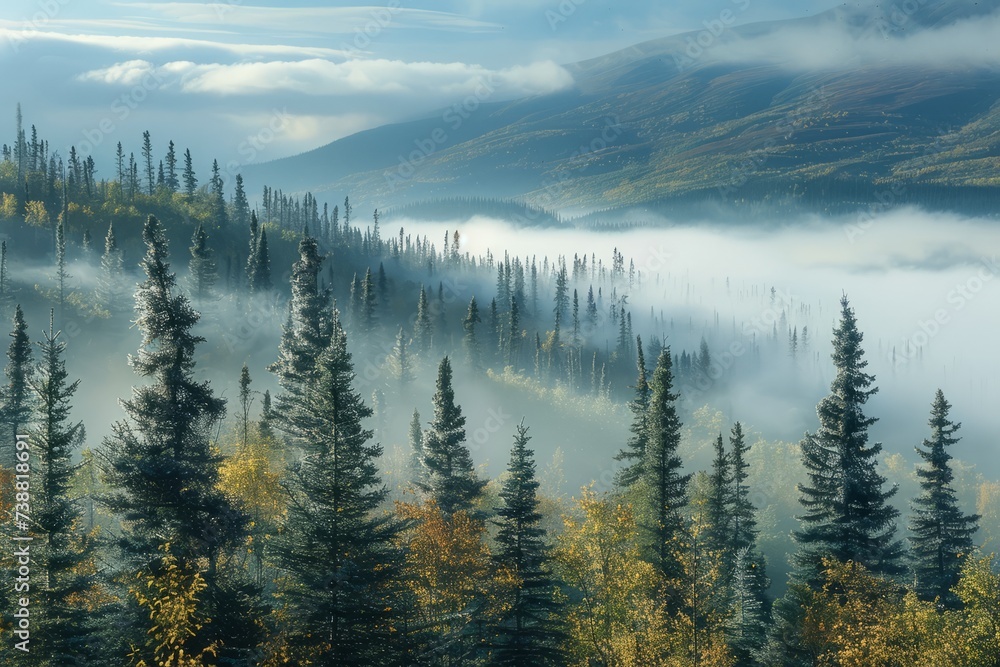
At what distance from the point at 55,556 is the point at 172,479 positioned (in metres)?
6.61

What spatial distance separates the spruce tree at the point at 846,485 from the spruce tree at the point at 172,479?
3473cm

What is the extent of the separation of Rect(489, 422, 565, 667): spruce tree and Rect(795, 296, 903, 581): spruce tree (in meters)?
18.0

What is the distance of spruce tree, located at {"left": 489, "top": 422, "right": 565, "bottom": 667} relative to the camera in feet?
137

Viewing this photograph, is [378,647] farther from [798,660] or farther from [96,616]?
[798,660]

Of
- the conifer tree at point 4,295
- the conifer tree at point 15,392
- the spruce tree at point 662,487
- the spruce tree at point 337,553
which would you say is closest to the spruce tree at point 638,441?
the spruce tree at point 662,487

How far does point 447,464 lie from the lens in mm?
55844

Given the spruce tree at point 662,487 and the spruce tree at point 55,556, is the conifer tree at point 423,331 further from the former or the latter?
the spruce tree at point 55,556

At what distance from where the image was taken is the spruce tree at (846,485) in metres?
50.9

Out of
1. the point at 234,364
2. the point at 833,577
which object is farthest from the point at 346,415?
the point at 234,364

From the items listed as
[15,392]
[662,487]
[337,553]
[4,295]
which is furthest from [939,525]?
[4,295]

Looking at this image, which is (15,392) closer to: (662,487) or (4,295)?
(662,487)

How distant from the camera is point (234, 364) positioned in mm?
141125

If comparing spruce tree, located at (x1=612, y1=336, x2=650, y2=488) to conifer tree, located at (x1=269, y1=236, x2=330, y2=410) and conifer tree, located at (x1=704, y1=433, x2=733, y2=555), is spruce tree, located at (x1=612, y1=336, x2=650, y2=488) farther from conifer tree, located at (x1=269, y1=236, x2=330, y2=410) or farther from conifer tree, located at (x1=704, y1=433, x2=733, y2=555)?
conifer tree, located at (x1=269, y1=236, x2=330, y2=410)

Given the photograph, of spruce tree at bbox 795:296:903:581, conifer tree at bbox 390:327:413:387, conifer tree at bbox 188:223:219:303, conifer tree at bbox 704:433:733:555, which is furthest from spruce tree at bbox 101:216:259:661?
conifer tree at bbox 390:327:413:387
